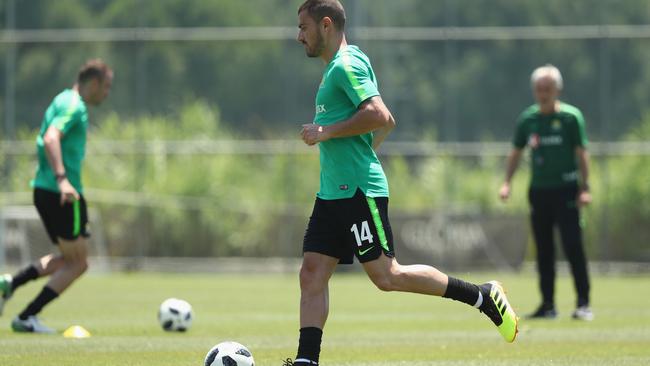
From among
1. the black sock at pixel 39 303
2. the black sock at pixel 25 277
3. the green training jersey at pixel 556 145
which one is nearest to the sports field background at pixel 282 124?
the green training jersey at pixel 556 145

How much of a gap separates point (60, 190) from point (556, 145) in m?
5.30

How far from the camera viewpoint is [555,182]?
44.4 ft

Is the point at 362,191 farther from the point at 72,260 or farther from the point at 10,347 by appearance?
the point at 72,260

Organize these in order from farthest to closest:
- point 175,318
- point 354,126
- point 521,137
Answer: point 521,137 < point 175,318 < point 354,126

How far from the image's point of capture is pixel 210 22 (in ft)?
90.0

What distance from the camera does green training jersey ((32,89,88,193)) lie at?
37.8ft

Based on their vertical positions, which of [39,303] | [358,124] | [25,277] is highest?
[358,124]

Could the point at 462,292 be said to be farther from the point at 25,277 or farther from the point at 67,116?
the point at 25,277

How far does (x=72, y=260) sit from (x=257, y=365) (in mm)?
3417

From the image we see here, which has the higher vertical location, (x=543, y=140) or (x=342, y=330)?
(x=543, y=140)

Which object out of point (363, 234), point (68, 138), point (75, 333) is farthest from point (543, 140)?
point (363, 234)

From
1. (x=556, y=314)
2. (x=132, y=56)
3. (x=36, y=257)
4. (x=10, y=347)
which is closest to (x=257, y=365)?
(x=10, y=347)

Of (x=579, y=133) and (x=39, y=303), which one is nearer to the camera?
(x=39, y=303)

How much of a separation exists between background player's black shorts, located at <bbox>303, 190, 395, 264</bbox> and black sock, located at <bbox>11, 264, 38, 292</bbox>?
4.97m
